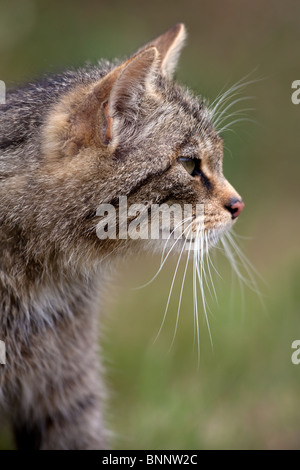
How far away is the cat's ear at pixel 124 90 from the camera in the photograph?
2195 millimetres

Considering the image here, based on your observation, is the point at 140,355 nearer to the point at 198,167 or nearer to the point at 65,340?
the point at 65,340

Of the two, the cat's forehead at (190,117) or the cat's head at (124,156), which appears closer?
the cat's head at (124,156)

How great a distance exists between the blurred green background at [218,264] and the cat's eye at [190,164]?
473 millimetres

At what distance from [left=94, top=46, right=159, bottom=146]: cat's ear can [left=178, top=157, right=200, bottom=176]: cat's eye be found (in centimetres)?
21

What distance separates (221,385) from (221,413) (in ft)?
0.44

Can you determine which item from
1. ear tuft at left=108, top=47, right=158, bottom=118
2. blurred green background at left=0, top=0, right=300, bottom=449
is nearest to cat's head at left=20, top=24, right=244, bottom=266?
ear tuft at left=108, top=47, right=158, bottom=118

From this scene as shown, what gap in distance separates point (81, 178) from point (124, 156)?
0.15 meters

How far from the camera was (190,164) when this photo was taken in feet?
7.93

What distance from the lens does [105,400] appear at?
3.14 metres

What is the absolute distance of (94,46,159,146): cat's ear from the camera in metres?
2.20

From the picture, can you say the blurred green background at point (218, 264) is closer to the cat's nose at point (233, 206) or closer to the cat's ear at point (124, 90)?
the cat's nose at point (233, 206)

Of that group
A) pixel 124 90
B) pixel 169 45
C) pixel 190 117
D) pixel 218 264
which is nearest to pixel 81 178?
pixel 124 90

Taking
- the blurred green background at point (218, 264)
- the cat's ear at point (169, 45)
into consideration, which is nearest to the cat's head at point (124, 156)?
the cat's ear at point (169, 45)

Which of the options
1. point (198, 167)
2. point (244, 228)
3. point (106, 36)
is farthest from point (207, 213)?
point (106, 36)
